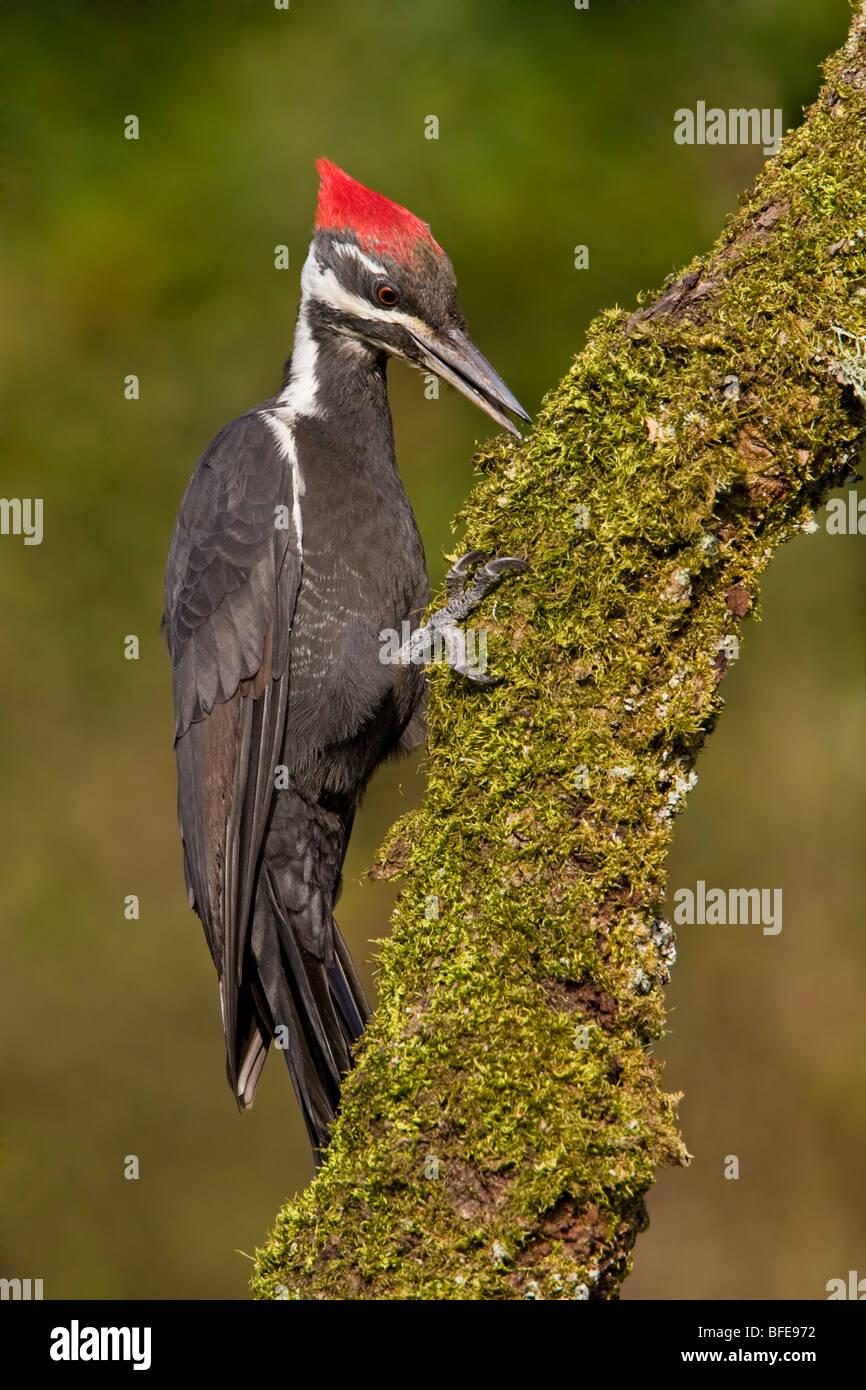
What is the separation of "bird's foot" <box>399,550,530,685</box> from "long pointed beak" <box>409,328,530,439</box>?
0.58 m

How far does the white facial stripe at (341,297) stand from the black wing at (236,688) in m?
0.39

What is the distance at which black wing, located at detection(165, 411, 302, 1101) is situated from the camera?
271 centimetres

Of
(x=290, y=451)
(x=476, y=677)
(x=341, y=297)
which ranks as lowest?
(x=476, y=677)

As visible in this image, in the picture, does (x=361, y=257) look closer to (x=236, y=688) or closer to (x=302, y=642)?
(x=302, y=642)

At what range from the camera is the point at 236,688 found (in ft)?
9.12

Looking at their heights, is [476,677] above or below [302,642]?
below

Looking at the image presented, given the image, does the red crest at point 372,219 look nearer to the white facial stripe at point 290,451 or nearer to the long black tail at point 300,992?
the white facial stripe at point 290,451

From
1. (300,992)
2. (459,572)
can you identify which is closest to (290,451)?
(459,572)

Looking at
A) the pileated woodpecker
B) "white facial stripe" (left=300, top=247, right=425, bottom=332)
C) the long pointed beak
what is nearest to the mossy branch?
the long pointed beak

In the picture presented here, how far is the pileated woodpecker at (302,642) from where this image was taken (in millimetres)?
2734

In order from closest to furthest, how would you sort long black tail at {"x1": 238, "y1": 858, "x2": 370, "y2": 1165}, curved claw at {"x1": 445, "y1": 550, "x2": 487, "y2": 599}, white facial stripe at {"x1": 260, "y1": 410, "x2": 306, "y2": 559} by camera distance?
1. curved claw at {"x1": 445, "y1": 550, "x2": 487, "y2": 599}
2. long black tail at {"x1": 238, "y1": 858, "x2": 370, "y2": 1165}
3. white facial stripe at {"x1": 260, "y1": 410, "x2": 306, "y2": 559}

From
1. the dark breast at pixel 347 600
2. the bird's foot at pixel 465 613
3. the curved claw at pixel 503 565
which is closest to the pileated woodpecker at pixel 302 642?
the dark breast at pixel 347 600

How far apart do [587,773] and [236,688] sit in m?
1.18

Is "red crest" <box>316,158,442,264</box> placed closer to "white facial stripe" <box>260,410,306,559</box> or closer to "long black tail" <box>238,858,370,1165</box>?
"white facial stripe" <box>260,410,306,559</box>
